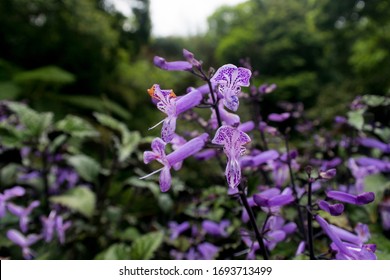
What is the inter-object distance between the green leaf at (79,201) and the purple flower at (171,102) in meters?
0.96

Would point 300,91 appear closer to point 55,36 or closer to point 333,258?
point 55,36

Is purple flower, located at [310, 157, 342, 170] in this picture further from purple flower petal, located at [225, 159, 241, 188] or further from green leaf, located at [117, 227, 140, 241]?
green leaf, located at [117, 227, 140, 241]

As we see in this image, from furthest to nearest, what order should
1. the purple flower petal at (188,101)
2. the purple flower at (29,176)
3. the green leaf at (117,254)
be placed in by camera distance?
the purple flower at (29,176) < the green leaf at (117,254) < the purple flower petal at (188,101)

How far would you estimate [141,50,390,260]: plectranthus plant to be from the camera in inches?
29.2

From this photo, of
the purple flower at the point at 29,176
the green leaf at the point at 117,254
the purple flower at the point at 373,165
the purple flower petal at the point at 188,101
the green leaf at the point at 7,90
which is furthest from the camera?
the green leaf at the point at 7,90

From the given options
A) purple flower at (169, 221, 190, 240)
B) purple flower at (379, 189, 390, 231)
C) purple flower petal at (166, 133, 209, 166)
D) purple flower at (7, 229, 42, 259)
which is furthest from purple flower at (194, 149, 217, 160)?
purple flower at (7, 229, 42, 259)

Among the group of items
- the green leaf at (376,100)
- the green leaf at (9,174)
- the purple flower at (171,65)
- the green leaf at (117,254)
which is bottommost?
the green leaf at (117,254)

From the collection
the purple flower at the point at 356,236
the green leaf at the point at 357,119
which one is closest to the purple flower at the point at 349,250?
the purple flower at the point at 356,236

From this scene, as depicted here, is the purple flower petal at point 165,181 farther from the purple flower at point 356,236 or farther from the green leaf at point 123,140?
the green leaf at point 123,140

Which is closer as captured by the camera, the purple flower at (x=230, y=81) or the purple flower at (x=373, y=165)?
the purple flower at (x=230, y=81)

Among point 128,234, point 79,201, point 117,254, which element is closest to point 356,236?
point 117,254

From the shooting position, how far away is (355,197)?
2.54 feet

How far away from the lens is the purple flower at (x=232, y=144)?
693mm
